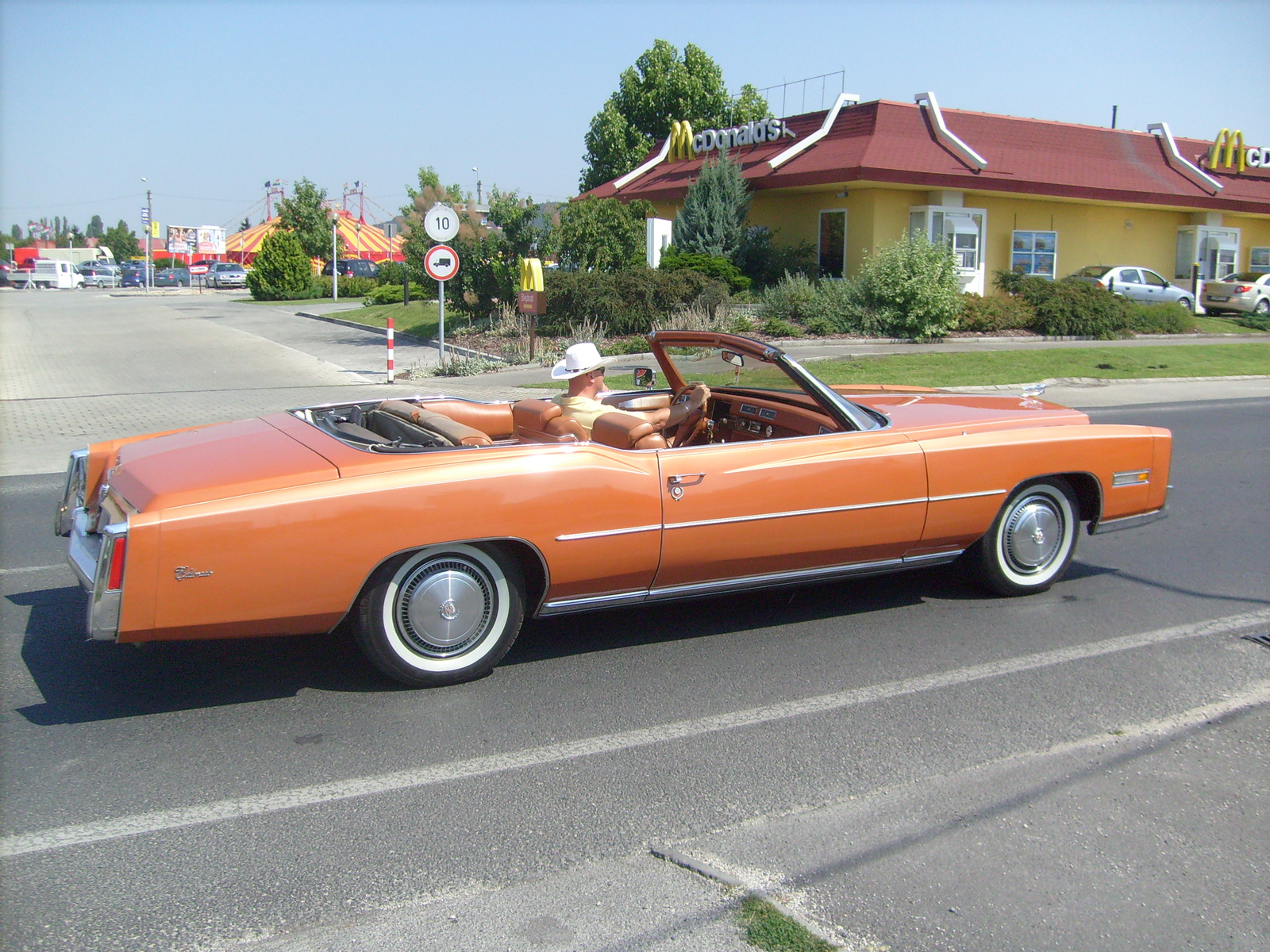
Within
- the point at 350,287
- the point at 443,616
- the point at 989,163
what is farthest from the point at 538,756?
the point at 350,287

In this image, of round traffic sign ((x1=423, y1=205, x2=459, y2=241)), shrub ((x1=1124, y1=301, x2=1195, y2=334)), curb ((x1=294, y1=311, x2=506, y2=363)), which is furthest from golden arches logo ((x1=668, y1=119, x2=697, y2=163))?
round traffic sign ((x1=423, y1=205, x2=459, y2=241))

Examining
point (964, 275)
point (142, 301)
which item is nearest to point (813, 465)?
point (964, 275)

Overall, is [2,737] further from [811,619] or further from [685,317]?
[685,317]

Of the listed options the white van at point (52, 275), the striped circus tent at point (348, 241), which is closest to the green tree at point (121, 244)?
the striped circus tent at point (348, 241)

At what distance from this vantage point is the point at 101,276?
63.3m

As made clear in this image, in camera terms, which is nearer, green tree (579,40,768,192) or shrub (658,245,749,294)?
shrub (658,245,749,294)

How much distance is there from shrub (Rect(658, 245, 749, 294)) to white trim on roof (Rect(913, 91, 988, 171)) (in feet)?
22.0

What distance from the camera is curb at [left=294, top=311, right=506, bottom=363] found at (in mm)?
19055

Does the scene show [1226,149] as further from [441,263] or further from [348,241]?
[348,241]

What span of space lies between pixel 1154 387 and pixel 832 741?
48.0ft

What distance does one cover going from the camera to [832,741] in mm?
3734

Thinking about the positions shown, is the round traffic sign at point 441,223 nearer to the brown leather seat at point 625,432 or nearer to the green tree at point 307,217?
the brown leather seat at point 625,432

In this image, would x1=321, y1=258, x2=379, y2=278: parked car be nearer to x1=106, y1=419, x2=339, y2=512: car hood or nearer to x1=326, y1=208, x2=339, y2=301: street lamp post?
x1=326, y1=208, x2=339, y2=301: street lamp post

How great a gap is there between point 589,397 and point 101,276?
222 ft
